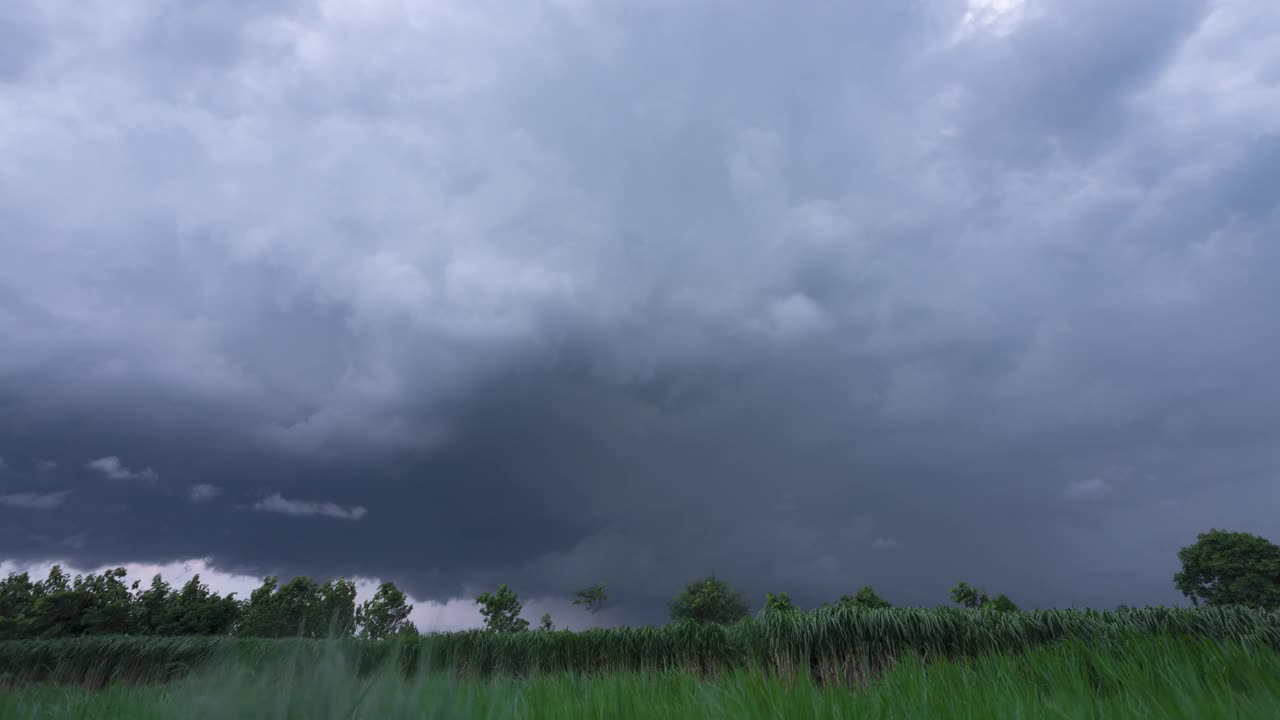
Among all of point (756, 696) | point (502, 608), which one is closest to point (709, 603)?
point (502, 608)

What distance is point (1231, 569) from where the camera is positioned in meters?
38.1

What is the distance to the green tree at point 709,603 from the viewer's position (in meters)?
43.2

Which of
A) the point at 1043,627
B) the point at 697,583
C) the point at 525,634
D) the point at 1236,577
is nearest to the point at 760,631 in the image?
the point at 1043,627

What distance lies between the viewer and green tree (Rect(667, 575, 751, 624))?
43.2 meters

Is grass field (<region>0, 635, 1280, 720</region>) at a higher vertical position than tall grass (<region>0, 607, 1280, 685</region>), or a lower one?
higher

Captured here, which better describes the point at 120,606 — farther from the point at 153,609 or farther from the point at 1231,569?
the point at 1231,569

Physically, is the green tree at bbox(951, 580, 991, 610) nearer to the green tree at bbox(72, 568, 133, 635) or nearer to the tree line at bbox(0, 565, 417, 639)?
the tree line at bbox(0, 565, 417, 639)

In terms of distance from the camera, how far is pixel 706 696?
2.87 metres

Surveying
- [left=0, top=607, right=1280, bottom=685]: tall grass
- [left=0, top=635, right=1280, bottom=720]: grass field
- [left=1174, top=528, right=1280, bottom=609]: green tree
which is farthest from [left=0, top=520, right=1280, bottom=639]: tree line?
[left=0, top=635, right=1280, bottom=720]: grass field

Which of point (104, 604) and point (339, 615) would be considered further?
point (104, 604)

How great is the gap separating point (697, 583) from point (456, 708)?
4701 cm

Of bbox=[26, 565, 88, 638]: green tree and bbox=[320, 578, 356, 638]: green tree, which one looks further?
bbox=[26, 565, 88, 638]: green tree

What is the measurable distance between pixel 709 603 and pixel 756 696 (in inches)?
1723

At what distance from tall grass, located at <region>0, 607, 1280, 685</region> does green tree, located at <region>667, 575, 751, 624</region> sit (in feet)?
89.3
